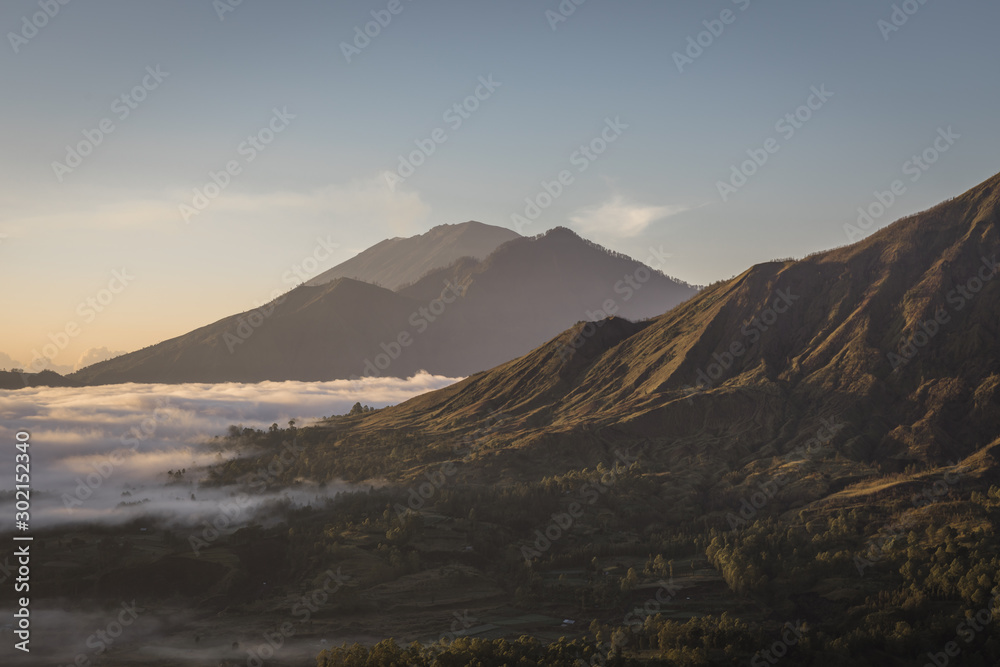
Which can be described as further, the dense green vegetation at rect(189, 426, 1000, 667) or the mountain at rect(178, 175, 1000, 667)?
the mountain at rect(178, 175, 1000, 667)

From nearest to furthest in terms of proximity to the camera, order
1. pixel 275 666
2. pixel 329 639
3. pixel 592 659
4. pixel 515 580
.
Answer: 1. pixel 592 659
2. pixel 275 666
3. pixel 329 639
4. pixel 515 580

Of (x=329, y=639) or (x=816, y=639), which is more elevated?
(x=329, y=639)

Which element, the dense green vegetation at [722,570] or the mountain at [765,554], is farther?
the mountain at [765,554]

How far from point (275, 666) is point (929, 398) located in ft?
501

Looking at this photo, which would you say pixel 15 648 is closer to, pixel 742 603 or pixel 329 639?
pixel 329 639

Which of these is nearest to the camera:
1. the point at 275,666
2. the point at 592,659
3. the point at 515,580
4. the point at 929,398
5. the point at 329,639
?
the point at 592,659

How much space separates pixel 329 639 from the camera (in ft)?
532

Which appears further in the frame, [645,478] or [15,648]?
[645,478]

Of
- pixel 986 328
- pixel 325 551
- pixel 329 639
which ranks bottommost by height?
pixel 329 639

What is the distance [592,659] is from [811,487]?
78.9 metres

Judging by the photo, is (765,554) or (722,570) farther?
(722,570)

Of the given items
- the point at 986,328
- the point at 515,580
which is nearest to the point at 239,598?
the point at 515,580

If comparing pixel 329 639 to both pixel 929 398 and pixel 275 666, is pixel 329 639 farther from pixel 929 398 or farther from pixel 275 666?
pixel 929 398

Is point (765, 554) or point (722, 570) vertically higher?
point (765, 554)
